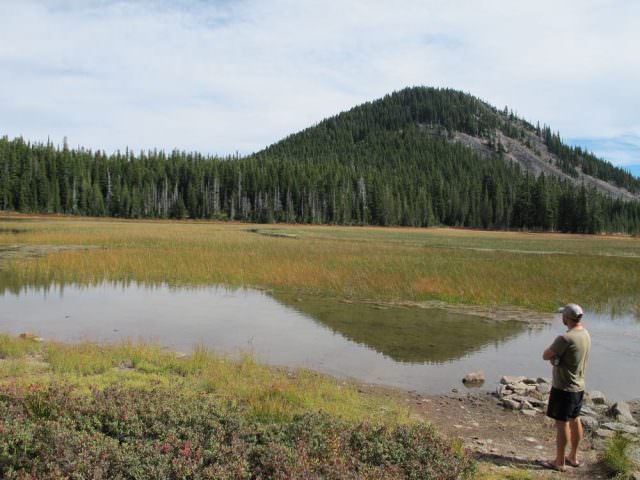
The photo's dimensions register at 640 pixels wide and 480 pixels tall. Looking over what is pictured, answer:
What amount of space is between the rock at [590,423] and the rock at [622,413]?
504 millimetres

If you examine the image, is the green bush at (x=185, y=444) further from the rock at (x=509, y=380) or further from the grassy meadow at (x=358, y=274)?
the grassy meadow at (x=358, y=274)

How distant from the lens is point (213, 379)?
10.7 m

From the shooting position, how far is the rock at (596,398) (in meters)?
11.1

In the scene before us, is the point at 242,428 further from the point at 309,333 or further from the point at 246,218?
the point at 246,218

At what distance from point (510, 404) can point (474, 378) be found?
6.19ft

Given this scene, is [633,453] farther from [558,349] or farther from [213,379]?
[213,379]

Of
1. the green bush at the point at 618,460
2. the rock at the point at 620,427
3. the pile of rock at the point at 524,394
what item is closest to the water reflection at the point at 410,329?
the pile of rock at the point at 524,394

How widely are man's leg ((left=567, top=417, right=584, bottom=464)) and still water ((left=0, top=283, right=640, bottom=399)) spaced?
3.96 meters

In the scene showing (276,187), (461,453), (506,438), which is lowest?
(506,438)

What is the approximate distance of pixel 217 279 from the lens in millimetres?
27969

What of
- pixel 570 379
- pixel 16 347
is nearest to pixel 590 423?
pixel 570 379

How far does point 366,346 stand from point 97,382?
7928 millimetres

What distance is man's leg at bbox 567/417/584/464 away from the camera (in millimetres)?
7957

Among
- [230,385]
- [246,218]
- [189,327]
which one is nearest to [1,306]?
[189,327]
